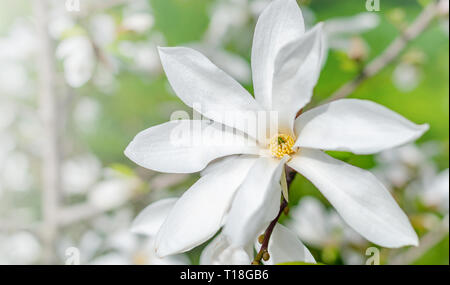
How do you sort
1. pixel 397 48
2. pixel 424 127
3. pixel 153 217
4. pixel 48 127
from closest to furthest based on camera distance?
pixel 424 127 < pixel 153 217 < pixel 397 48 < pixel 48 127

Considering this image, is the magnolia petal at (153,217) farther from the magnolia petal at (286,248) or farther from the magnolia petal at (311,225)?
the magnolia petal at (311,225)

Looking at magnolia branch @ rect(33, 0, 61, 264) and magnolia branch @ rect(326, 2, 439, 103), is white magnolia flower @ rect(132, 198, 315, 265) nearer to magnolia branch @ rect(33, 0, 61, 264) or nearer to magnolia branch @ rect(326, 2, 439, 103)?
magnolia branch @ rect(326, 2, 439, 103)

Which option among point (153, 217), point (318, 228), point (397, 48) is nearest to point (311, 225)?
point (318, 228)

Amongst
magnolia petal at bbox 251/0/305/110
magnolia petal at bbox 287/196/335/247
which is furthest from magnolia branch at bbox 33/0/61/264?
magnolia petal at bbox 251/0/305/110

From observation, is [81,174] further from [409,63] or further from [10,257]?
[409,63]

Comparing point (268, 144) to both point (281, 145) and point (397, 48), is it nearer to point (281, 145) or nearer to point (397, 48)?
point (281, 145)
